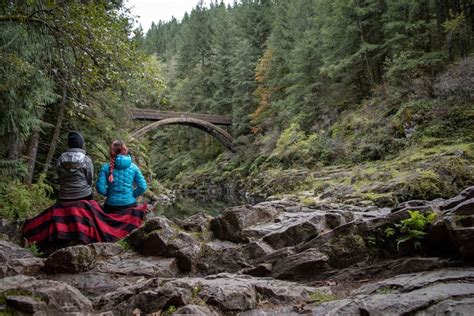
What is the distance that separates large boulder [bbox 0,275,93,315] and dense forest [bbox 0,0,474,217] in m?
3.73

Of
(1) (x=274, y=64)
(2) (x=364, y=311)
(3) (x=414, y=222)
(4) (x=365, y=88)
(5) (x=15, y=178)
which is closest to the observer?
(2) (x=364, y=311)

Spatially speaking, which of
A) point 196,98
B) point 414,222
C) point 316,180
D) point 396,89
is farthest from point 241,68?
point 414,222

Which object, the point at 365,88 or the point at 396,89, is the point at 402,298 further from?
the point at 365,88

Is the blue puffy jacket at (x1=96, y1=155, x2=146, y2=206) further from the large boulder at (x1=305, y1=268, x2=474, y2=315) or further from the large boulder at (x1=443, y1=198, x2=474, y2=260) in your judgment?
the large boulder at (x1=443, y1=198, x2=474, y2=260)

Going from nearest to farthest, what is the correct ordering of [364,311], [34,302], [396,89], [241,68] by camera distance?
1. [34,302]
2. [364,311]
3. [396,89]
4. [241,68]

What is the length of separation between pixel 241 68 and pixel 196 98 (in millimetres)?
9029

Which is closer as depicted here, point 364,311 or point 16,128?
point 364,311

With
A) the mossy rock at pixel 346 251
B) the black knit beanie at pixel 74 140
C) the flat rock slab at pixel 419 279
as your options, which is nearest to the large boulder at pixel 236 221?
the mossy rock at pixel 346 251

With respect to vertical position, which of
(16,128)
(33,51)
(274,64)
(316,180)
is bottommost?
(316,180)

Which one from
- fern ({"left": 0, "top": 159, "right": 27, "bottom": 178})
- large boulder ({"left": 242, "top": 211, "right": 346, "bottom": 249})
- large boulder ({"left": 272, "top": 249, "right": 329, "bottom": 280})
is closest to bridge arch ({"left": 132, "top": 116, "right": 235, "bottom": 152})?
fern ({"left": 0, "top": 159, "right": 27, "bottom": 178})

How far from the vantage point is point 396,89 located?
1852cm

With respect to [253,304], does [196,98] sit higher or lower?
higher

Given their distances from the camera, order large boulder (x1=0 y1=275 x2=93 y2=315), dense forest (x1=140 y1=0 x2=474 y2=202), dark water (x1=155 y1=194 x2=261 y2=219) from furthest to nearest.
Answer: dark water (x1=155 y1=194 x2=261 y2=219) → dense forest (x1=140 y1=0 x2=474 y2=202) → large boulder (x1=0 y1=275 x2=93 y2=315)

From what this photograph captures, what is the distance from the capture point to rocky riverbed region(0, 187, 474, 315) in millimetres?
2850
